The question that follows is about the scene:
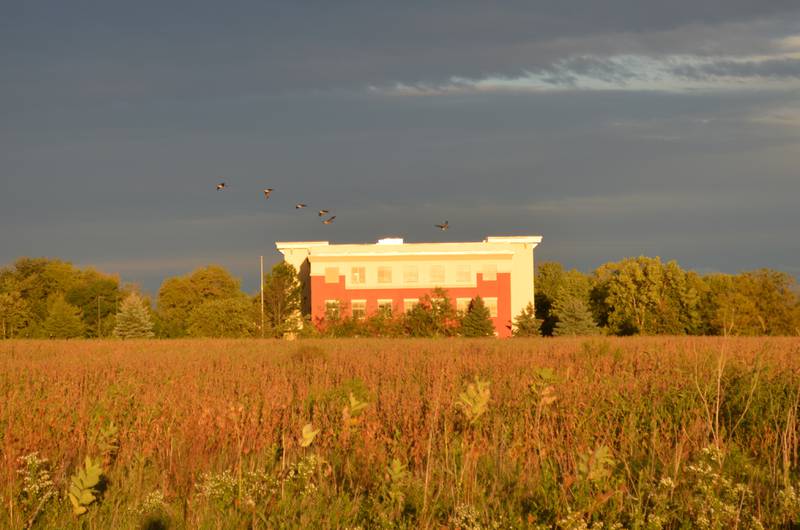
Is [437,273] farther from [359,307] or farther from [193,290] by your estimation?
[193,290]

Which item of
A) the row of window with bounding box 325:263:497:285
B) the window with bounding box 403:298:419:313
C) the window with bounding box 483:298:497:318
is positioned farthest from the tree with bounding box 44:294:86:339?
the window with bounding box 483:298:497:318

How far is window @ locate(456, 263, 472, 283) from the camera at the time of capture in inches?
2431

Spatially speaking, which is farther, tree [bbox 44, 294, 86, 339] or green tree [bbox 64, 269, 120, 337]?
green tree [bbox 64, 269, 120, 337]

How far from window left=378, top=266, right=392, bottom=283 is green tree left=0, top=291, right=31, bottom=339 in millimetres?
27568

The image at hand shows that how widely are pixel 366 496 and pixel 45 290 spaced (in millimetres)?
82550

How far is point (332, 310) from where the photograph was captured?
58.7 meters

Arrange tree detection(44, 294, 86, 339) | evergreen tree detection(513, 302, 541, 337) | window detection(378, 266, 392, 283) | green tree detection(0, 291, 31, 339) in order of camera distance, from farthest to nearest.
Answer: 1. green tree detection(0, 291, 31, 339)
2. tree detection(44, 294, 86, 339)
3. window detection(378, 266, 392, 283)
4. evergreen tree detection(513, 302, 541, 337)

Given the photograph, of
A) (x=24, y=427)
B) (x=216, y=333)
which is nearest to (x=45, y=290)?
(x=216, y=333)

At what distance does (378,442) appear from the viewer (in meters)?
8.12

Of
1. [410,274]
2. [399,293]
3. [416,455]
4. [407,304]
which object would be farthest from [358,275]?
[416,455]

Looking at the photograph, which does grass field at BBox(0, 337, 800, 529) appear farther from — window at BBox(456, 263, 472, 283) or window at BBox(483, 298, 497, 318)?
window at BBox(456, 263, 472, 283)

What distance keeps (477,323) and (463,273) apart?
18.4 ft

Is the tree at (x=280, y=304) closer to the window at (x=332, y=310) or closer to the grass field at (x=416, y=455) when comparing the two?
the window at (x=332, y=310)

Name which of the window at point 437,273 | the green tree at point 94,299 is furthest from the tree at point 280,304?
the green tree at point 94,299
